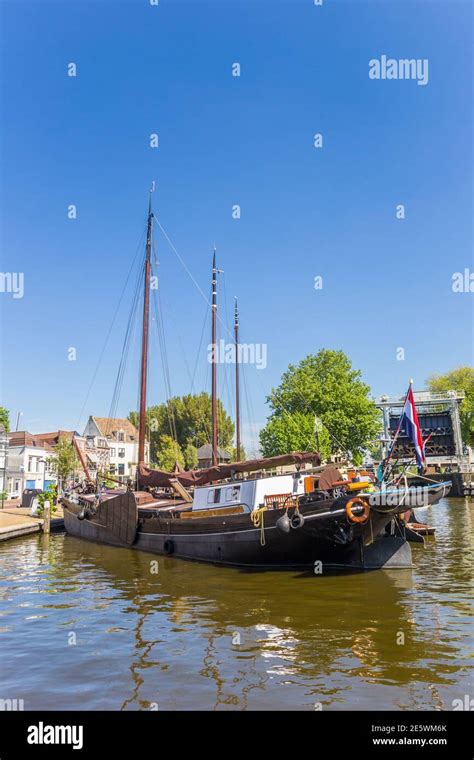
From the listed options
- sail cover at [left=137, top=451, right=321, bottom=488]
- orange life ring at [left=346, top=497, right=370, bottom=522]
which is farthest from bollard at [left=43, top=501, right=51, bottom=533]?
orange life ring at [left=346, top=497, right=370, bottom=522]

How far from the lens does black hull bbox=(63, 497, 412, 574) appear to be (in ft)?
60.5

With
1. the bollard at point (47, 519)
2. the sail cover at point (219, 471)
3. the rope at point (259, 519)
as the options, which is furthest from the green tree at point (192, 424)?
the rope at point (259, 519)

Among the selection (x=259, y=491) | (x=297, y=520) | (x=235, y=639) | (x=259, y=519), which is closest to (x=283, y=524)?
(x=297, y=520)

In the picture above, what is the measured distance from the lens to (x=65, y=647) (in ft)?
38.0

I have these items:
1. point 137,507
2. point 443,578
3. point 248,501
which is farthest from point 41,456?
point 443,578

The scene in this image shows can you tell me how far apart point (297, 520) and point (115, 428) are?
246 ft

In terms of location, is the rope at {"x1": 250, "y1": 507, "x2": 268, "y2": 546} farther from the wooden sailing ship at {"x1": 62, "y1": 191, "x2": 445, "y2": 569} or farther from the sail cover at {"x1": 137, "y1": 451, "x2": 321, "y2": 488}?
the sail cover at {"x1": 137, "y1": 451, "x2": 321, "y2": 488}

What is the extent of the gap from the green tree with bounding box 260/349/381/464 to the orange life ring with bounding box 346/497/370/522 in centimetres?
4853

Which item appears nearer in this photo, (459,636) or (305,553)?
(459,636)

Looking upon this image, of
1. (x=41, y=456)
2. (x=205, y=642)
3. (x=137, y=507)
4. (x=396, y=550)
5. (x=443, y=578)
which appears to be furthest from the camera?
(x=41, y=456)

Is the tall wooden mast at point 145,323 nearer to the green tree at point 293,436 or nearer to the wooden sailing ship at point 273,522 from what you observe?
the wooden sailing ship at point 273,522
